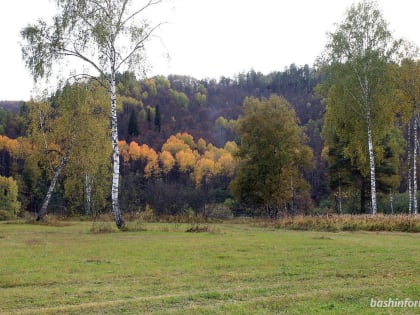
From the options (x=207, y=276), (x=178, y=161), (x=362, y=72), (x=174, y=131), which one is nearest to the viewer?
(x=207, y=276)

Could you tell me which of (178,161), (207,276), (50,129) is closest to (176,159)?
(178,161)

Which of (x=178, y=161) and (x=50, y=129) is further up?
(x=178, y=161)

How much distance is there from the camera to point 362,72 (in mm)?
28031

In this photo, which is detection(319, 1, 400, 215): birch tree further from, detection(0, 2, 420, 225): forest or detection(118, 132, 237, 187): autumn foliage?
detection(118, 132, 237, 187): autumn foliage

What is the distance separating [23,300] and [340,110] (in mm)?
26185

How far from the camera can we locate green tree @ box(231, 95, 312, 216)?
32.0m

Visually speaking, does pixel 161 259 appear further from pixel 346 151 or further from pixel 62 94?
pixel 346 151

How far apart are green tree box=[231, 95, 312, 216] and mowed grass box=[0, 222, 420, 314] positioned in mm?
17305

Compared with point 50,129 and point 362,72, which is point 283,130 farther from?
point 50,129

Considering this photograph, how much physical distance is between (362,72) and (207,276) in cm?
2316

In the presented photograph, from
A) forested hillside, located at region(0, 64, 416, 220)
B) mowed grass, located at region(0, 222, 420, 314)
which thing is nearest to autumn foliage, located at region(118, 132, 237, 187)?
forested hillside, located at region(0, 64, 416, 220)

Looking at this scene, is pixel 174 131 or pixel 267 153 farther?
pixel 174 131

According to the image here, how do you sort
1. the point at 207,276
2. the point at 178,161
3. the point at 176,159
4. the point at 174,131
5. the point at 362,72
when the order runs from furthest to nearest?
the point at 174,131
the point at 176,159
the point at 178,161
the point at 362,72
the point at 207,276

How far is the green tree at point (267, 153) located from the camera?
3203 cm
